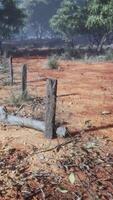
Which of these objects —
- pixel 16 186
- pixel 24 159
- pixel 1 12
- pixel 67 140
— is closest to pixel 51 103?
pixel 67 140

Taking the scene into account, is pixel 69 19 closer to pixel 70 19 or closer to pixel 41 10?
pixel 70 19

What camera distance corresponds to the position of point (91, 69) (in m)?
21.7

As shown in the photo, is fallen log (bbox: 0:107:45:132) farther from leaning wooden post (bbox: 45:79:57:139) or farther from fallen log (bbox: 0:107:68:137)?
leaning wooden post (bbox: 45:79:57:139)

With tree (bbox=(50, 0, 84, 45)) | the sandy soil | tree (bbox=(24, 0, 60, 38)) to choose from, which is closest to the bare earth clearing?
the sandy soil

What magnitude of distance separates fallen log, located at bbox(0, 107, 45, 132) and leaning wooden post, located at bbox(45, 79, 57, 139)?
259 millimetres

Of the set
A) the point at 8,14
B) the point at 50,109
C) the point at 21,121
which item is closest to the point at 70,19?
the point at 8,14

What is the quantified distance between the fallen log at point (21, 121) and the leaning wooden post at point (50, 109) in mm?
259

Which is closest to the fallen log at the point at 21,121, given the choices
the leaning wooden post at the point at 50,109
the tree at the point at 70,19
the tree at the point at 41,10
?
the leaning wooden post at the point at 50,109

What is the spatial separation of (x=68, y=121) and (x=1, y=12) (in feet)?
114

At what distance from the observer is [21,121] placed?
8.87 m

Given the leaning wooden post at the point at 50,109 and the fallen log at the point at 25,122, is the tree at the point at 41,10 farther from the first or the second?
the leaning wooden post at the point at 50,109

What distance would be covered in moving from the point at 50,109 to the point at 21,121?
1.04 metres

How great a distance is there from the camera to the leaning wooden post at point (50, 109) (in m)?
8.05

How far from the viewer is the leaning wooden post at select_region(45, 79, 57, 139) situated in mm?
8047
